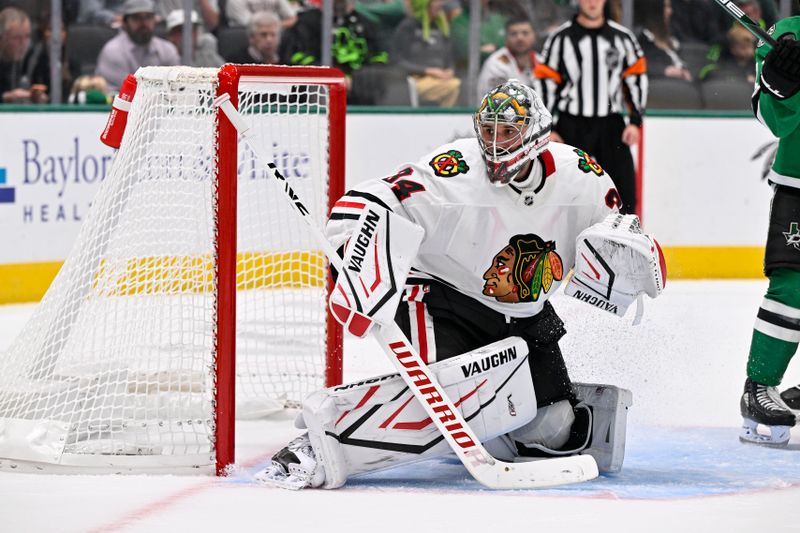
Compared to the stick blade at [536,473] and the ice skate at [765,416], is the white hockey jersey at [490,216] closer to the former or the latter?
the stick blade at [536,473]

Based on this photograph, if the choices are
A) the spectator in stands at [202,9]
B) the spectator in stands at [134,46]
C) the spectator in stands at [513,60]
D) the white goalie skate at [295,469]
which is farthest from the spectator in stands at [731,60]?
the white goalie skate at [295,469]

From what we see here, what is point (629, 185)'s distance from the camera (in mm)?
6359

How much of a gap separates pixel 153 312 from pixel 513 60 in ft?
12.9

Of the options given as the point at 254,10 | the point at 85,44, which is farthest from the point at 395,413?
the point at 254,10

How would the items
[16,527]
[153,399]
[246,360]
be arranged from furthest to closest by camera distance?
[246,360] < [153,399] < [16,527]

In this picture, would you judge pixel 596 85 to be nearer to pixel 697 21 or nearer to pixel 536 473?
pixel 697 21

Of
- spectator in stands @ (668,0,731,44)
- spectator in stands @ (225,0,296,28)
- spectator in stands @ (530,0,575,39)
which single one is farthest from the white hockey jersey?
spectator in stands @ (668,0,731,44)

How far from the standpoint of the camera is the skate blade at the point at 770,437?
138 inches

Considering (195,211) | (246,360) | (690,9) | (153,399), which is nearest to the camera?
(153,399)

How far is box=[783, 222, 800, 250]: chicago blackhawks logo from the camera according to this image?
352 centimetres

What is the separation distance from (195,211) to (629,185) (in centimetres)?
297

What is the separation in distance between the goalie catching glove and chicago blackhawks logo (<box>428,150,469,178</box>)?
6.5 inches

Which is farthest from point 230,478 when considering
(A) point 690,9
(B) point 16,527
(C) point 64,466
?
(A) point 690,9

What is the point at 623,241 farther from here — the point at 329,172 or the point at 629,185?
the point at 629,185
